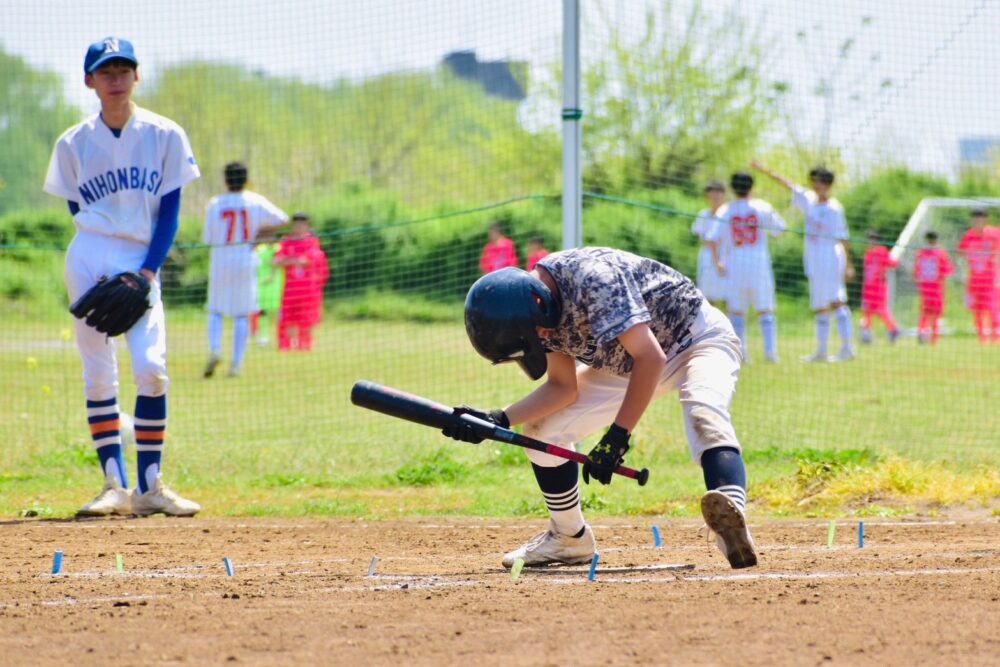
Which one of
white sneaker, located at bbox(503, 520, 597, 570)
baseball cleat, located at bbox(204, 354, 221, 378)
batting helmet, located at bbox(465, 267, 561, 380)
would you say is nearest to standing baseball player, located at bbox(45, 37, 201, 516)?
white sneaker, located at bbox(503, 520, 597, 570)

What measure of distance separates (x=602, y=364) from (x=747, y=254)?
1039cm

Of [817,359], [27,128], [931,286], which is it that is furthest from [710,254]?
[27,128]

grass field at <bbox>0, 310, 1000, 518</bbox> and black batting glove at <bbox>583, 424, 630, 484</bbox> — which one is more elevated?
black batting glove at <bbox>583, 424, 630, 484</bbox>

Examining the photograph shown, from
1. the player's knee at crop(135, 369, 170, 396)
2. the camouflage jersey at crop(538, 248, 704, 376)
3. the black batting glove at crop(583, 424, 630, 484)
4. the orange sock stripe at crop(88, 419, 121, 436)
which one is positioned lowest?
the orange sock stripe at crop(88, 419, 121, 436)

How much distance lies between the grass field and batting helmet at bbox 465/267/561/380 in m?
2.66

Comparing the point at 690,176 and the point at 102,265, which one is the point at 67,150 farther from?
the point at 690,176

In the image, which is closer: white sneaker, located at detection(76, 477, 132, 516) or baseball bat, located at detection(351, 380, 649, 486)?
baseball bat, located at detection(351, 380, 649, 486)

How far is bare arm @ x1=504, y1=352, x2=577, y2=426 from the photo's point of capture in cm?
552

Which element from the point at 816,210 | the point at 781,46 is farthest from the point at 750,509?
the point at 816,210

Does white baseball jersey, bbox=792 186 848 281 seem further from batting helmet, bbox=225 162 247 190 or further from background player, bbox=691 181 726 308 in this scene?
batting helmet, bbox=225 162 247 190

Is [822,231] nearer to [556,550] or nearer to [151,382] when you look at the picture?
[151,382]

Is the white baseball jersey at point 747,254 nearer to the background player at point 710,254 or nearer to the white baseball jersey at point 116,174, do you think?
the background player at point 710,254

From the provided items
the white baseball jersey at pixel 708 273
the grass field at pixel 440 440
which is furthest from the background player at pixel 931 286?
the white baseball jersey at pixel 708 273

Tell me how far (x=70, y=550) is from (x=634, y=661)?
3.44 m
